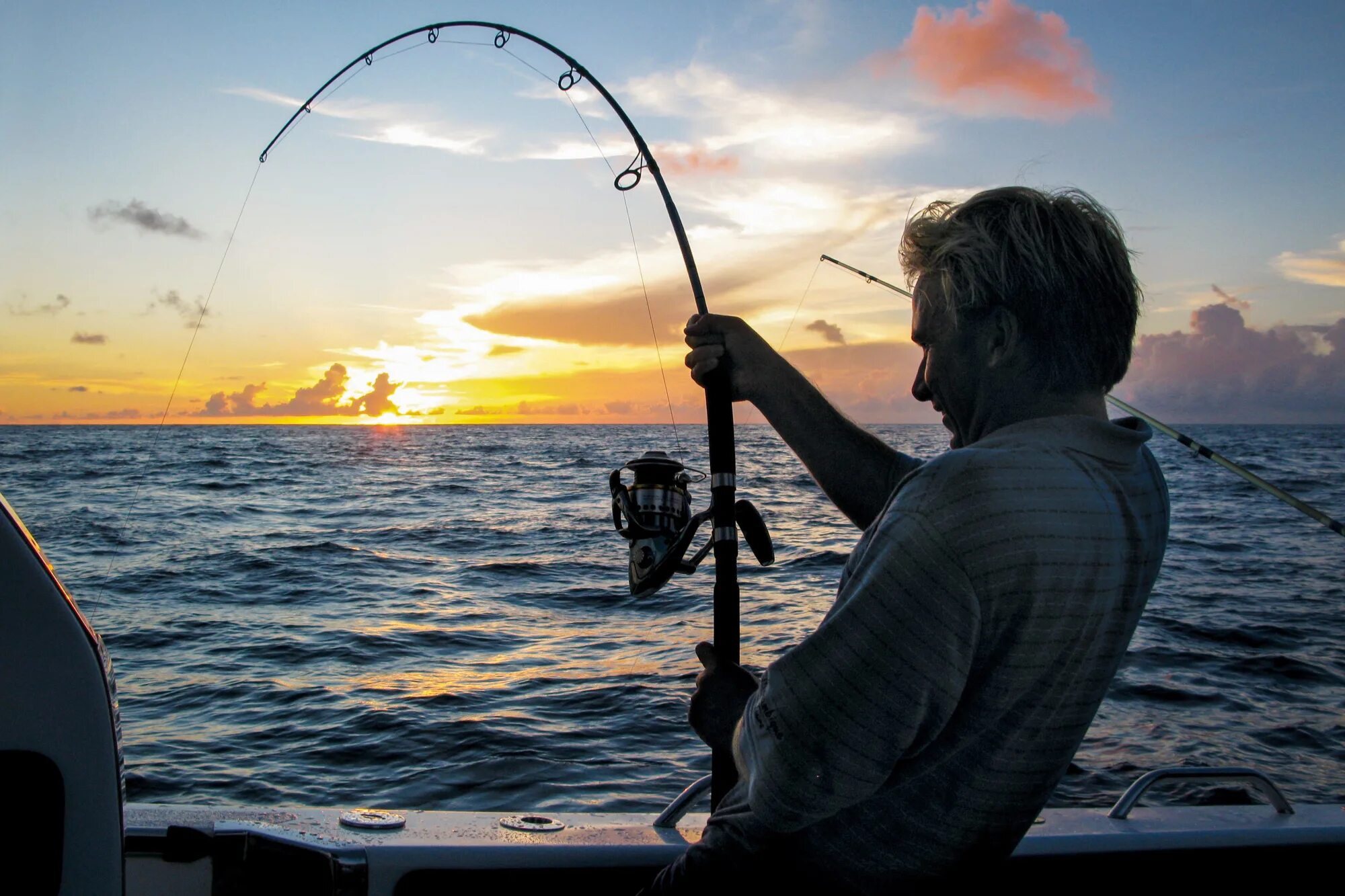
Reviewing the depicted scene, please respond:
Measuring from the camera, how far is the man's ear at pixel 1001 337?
145 centimetres

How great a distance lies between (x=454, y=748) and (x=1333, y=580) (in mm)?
10664

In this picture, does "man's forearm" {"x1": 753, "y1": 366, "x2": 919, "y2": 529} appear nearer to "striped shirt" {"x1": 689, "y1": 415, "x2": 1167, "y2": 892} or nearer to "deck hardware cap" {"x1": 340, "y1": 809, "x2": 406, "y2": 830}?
"striped shirt" {"x1": 689, "y1": 415, "x2": 1167, "y2": 892}

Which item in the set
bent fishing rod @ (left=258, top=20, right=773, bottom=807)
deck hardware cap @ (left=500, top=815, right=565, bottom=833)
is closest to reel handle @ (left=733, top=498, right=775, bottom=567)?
bent fishing rod @ (left=258, top=20, right=773, bottom=807)

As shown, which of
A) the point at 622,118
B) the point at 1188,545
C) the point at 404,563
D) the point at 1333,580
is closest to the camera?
Answer: the point at 622,118

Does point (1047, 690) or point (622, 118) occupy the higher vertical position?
point (622, 118)

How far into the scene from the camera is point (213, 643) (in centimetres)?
804

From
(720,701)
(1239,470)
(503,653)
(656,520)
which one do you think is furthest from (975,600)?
(503,653)

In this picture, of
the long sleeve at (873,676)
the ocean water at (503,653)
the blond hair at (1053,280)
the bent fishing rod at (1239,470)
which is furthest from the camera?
the ocean water at (503,653)

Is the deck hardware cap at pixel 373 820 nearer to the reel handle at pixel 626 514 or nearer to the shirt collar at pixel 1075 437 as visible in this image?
the reel handle at pixel 626 514

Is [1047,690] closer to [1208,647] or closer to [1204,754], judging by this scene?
[1204,754]

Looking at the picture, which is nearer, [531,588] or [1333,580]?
[531,588]

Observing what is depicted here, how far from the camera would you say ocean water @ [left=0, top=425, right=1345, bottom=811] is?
17.3 ft

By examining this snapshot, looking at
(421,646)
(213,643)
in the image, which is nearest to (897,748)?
(421,646)

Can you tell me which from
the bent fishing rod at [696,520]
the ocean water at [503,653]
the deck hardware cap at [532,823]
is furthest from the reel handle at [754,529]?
the ocean water at [503,653]
